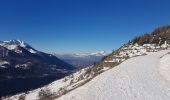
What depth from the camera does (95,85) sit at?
3259 centimetres

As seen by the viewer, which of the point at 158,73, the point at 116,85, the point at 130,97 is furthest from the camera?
the point at 158,73

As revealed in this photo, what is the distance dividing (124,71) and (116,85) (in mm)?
8198

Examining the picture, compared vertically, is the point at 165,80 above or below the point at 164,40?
below

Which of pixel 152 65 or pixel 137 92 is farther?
pixel 152 65

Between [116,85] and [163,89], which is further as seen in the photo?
[116,85]

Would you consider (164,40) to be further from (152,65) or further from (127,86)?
(127,86)

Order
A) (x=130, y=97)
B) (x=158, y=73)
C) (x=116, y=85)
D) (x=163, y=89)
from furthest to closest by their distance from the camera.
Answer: (x=158, y=73) → (x=116, y=85) → (x=163, y=89) → (x=130, y=97)

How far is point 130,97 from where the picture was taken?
89.0 ft

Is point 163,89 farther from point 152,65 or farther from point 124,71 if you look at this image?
point 152,65

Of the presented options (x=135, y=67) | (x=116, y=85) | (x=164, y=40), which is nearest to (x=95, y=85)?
(x=116, y=85)

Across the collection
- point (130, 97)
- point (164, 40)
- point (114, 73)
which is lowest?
point (130, 97)

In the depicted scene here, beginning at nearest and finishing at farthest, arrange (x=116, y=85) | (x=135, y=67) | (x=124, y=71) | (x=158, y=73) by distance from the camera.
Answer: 1. (x=116, y=85)
2. (x=158, y=73)
3. (x=124, y=71)
4. (x=135, y=67)

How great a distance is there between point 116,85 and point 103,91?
2788mm

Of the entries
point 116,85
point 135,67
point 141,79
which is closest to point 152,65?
point 135,67
